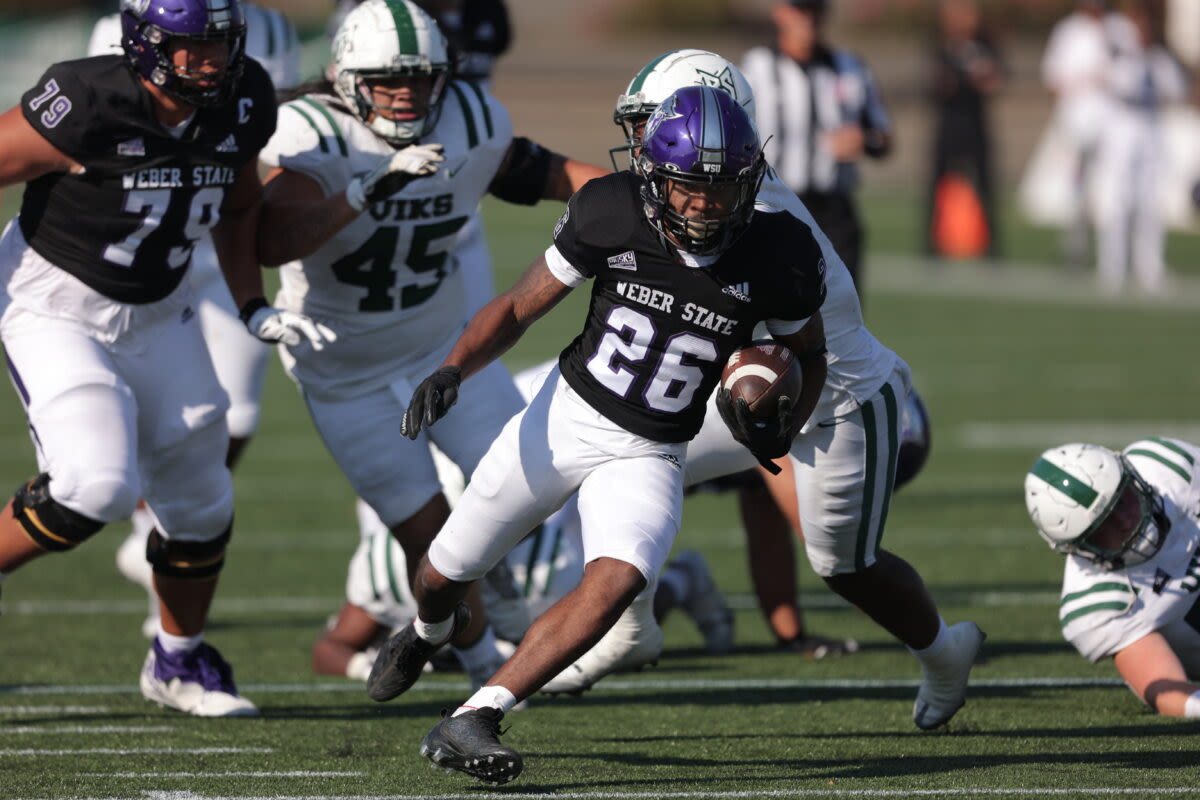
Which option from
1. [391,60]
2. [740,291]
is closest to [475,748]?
[740,291]

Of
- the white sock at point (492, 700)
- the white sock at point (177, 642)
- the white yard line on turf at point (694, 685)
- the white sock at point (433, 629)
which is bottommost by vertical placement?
the white yard line on turf at point (694, 685)

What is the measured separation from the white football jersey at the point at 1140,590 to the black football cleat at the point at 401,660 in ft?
5.33

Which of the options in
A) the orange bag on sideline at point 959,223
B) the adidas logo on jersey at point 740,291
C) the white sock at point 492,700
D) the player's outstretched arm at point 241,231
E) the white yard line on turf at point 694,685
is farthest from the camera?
the orange bag on sideline at point 959,223

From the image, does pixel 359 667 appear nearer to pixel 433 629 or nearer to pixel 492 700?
pixel 433 629

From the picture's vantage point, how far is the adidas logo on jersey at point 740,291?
4.22 m

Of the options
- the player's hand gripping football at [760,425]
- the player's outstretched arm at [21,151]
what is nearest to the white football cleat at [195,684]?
the player's outstretched arm at [21,151]

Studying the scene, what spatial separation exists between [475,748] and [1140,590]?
195 cm

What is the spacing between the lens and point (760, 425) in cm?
430

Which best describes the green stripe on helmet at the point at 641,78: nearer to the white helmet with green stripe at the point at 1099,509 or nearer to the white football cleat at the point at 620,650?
the white football cleat at the point at 620,650

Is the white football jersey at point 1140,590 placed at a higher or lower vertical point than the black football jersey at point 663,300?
lower

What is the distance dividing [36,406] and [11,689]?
3.65 ft

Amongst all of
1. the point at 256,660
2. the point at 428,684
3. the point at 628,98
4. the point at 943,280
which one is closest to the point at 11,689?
the point at 256,660

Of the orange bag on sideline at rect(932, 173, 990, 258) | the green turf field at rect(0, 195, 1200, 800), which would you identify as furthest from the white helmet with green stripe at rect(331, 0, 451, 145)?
the orange bag on sideline at rect(932, 173, 990, 258)

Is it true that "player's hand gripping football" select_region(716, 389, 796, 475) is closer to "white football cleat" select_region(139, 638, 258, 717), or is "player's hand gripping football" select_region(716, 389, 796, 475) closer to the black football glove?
the black football glove
